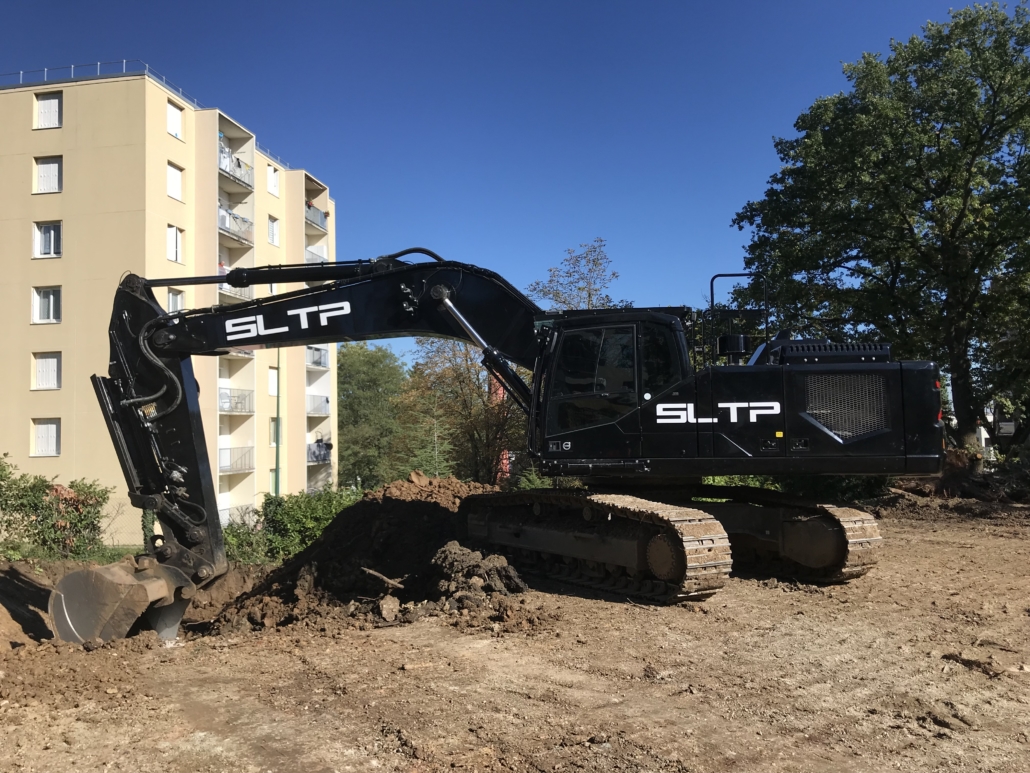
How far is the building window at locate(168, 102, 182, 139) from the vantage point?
29.6 m

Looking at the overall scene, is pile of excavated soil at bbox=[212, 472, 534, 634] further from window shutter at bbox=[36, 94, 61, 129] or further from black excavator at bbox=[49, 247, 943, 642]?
window shutter at bbox=[36, 94, 61, 129]

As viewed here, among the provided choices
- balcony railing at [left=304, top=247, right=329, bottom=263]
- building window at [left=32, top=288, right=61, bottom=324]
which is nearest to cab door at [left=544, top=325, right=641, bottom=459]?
building window at [left=32, top=288, right=61, bottom=324]

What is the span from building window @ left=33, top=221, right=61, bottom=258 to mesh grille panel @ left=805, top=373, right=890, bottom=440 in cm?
2844

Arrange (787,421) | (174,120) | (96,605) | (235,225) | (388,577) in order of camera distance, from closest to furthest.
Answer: (96,605) < (787,421) < (388,577) < (174,120) < (235,225)

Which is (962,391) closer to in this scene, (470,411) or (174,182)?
(470,411)

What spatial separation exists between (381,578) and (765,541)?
4.41 meters

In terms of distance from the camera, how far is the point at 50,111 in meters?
28.7

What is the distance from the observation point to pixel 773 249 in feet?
72.7

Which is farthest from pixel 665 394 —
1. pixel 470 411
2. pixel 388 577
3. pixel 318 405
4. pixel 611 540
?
pixel 318 405

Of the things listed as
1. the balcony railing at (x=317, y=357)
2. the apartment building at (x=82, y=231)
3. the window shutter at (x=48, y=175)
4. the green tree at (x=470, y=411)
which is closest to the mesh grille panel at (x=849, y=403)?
the green tree at (x=470, y=411)

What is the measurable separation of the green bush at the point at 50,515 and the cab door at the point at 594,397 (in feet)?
42.3

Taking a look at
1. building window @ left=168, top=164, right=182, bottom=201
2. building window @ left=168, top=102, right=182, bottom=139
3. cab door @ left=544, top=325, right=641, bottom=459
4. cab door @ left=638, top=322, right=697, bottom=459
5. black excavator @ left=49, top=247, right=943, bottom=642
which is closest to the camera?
black excavator @ left=49, top=247, right=943, bottom=642

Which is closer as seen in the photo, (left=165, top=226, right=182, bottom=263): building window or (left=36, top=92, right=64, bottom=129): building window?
(left=36, top=92, right=64, bottom=129): building window

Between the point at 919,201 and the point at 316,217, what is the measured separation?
29.6 m
